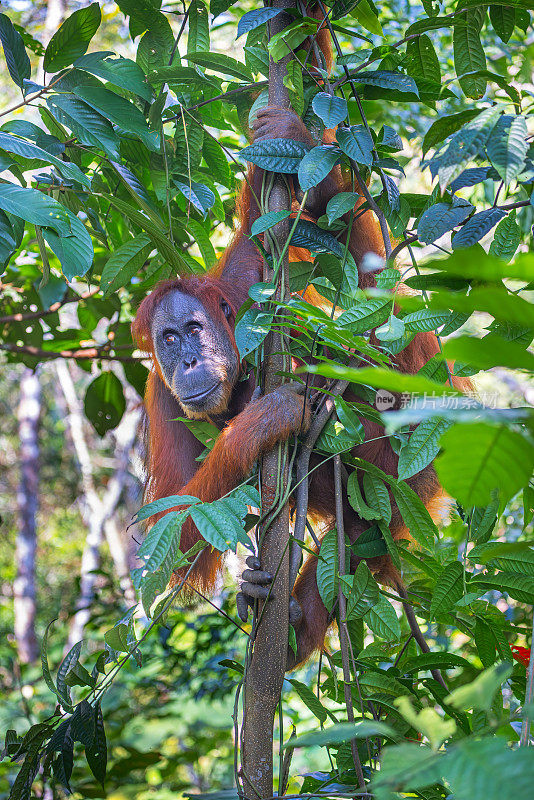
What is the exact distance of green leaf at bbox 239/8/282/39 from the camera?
1.58 meters

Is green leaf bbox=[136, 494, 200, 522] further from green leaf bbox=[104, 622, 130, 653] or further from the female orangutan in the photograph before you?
the female orangutan

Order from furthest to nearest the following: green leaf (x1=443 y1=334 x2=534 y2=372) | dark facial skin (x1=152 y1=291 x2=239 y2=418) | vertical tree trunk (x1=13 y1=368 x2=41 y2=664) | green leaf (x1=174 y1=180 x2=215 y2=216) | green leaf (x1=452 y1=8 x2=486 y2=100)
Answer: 1. vertical tree trunk (x1=13 y1=368 x2=41 y2=664)
2. dark facial skin (x1=152 y1=291 x2=239 y2=418)
3. green leaf (x1=174 y1=180 x2=215 y2=216)
4. green leaf (x1=452 y1=8 x2=486 y2=100)
5. green leaf (x1=443 y1=334 x2=534 y2=372)

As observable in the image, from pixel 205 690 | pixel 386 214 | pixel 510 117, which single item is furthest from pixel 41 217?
pixel 205 690

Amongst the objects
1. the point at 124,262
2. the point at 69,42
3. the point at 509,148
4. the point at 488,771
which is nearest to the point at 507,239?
the point at 509,148

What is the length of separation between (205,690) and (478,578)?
90.5 inches

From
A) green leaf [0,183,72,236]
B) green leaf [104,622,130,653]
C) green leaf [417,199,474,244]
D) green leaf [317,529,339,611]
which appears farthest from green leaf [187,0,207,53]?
green leaf [104,622,130,653]

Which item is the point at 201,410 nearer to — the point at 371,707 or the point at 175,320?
the point at 175,320

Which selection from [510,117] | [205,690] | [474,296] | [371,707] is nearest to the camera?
[474,296]

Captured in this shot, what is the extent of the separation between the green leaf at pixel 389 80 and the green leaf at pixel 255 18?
0.25m

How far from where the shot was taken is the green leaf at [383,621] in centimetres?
143

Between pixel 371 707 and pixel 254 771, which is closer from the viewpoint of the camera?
pixel 254 771

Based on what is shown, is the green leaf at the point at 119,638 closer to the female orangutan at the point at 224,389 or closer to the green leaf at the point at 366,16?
the female orangutan at the point at 224,389

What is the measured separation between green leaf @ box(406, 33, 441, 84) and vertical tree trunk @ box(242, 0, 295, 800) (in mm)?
581

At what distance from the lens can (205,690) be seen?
130 inches
